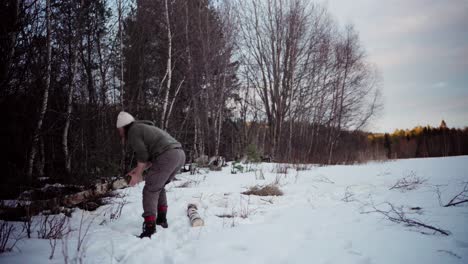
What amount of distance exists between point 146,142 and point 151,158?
0.25m

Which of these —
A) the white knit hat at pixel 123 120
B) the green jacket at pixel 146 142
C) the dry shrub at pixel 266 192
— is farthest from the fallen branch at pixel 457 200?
the white knit hat at pixel 123 120

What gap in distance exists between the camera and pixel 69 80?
22.2 ft

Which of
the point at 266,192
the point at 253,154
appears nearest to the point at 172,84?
the point at 253,154

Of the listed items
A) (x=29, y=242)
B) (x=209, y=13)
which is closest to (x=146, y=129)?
(x=29, y=242)

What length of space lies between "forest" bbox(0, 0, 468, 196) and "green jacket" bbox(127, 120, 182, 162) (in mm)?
1772

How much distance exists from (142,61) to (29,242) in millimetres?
8234

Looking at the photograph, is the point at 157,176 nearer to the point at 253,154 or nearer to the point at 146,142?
the point at 146,142

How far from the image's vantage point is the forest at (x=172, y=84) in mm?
5332

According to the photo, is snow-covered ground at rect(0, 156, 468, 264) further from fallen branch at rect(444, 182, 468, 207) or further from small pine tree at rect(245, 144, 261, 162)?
small pine tree at rect(245, 144, 261, 162)

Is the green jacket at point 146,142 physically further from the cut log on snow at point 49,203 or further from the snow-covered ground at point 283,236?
the cut log on snow at point 49,203

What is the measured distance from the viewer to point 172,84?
41.5 feet

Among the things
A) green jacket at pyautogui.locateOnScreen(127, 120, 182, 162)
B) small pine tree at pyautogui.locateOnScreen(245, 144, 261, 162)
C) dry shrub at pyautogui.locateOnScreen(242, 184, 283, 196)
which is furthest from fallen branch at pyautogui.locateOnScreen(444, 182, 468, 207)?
small pine tree at pyautogui.locateOnScreen(245, 144, 261, 162)

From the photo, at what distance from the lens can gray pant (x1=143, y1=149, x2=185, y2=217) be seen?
3098 millimetres

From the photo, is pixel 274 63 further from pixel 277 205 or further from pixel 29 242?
pixel 29 242
